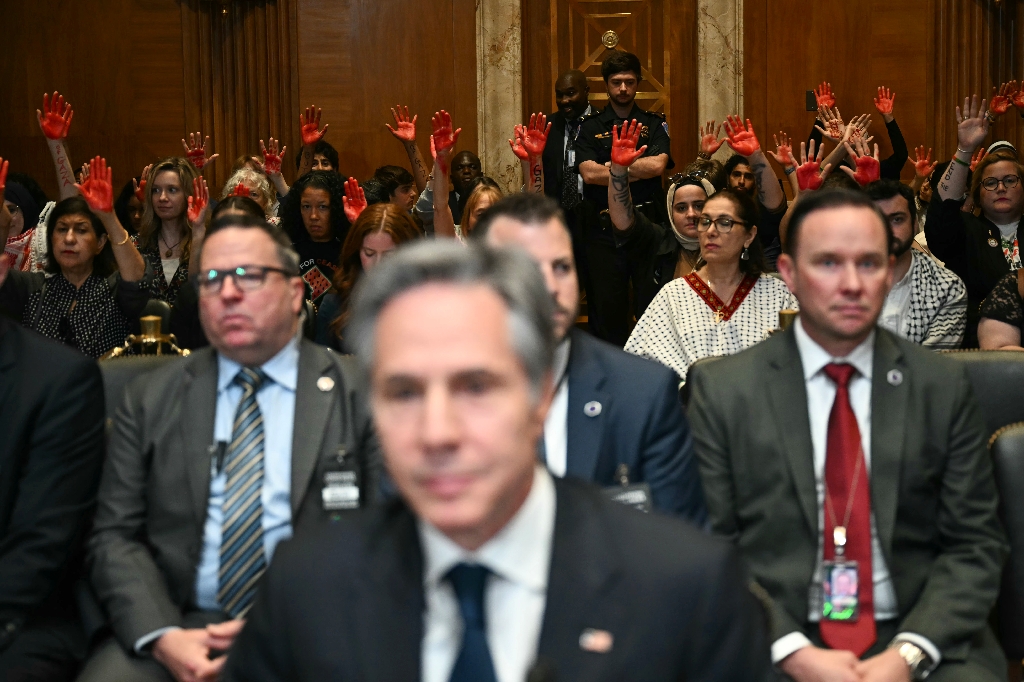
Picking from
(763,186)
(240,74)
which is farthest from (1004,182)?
(240,74)

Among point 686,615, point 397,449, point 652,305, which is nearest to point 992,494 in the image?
point 686,615

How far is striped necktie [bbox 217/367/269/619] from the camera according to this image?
251 cm

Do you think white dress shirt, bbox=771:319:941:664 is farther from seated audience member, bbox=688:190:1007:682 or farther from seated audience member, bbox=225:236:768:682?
seated audience member, bbox=225:236:768:682

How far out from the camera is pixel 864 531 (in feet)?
8.11

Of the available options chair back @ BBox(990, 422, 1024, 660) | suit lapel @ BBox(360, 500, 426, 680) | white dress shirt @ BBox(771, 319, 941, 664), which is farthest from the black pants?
chair back @ BBox(990, 422, 1024, 660)

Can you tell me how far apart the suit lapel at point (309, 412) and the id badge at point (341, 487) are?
6 cm

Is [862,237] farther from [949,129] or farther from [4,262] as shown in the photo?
[949,129]

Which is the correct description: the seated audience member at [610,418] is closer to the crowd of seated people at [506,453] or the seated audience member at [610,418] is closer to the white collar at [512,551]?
the crowd of seated people at [506,453]

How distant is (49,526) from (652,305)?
2628mm

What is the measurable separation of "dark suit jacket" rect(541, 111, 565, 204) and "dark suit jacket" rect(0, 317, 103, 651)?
4.46 m

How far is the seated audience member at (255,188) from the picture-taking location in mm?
6785

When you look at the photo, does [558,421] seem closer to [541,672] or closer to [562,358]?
[562,358]

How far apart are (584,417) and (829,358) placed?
1.86 ft

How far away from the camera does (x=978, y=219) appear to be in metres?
5.58
